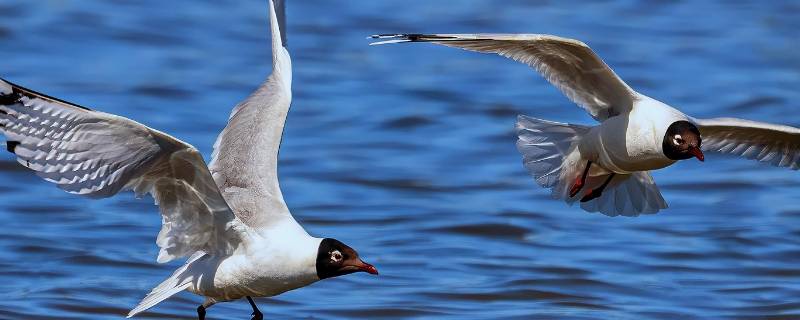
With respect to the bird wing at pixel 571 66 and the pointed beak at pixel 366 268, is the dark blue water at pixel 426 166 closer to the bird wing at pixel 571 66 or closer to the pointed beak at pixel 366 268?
the bird wing at pixel 571 66

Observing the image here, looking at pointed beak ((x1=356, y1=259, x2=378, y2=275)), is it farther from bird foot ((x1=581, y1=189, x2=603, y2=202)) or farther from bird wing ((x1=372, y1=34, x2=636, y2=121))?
bird foot ((x1=581, y1=189, x2=603, y2=202))

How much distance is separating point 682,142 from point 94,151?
9.25 ft

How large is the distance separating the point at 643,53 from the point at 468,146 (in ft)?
14.4

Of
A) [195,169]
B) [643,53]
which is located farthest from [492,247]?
[643,53]

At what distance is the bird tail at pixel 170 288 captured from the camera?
24.8 ft

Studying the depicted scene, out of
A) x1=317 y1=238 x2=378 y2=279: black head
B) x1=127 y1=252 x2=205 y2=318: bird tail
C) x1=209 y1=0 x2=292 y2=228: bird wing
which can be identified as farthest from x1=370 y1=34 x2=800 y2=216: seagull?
x1=127 y1=252 x2=205 y2=318: bird tail

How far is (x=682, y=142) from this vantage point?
8.12 metres

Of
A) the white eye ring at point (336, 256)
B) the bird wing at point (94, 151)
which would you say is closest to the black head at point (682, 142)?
the white eye ring at point (336, 256)

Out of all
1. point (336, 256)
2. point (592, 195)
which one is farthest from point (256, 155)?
point (592, 195)

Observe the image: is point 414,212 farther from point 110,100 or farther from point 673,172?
point 110,100

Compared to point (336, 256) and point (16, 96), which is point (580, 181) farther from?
point (16, 96)

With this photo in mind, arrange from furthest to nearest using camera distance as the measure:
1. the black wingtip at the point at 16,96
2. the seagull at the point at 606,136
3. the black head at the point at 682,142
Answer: the seagull at the point at 606,136
the black head at the point at 682,142
the black wingtip at the point at 16,96

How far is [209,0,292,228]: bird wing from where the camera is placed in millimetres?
7873

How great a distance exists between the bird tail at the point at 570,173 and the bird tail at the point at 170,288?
1.99 metres
